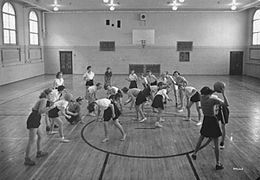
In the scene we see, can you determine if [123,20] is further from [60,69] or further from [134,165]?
[134,165]

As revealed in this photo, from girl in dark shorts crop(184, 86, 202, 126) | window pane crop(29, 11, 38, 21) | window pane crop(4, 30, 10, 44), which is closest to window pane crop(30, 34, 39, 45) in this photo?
window pane crop(29, 11, 38, 21)

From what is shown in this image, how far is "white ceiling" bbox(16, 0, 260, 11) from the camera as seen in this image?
69.1ft

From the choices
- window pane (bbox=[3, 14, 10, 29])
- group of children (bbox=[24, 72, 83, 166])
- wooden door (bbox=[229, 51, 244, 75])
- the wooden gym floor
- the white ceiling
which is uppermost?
the white ceiling

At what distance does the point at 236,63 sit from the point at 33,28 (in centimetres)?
1870

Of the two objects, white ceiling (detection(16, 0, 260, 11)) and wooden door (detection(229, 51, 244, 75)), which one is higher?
white ceiling (detection(16, 0, 260, 11))

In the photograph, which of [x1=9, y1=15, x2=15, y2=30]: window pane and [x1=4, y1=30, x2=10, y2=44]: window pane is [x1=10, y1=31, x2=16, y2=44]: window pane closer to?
[x1=9, y1=15, x2=15, y2=30]: window pane

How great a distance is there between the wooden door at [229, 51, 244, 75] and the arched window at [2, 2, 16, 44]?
742 inches

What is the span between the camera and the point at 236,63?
86.7 feet

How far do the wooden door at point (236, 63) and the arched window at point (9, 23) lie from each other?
61.9 feet

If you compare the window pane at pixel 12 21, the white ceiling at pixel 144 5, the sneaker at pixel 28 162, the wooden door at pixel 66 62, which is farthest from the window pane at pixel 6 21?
the sneaker at pixel 28 162

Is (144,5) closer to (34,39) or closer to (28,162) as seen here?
(34,39)

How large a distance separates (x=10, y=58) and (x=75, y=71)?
25.5 feet

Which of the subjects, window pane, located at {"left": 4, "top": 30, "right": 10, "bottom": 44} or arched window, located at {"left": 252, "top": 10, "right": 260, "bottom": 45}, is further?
arched window, located at {"left": 252, "top": 10, "right": 260, "bottom": 45}

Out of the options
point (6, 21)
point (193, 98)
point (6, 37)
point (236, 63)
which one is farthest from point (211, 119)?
point (236, 63)
